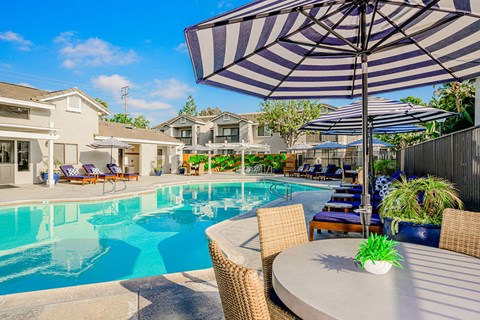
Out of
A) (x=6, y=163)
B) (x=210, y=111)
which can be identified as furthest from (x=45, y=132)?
(x=210, y=111)

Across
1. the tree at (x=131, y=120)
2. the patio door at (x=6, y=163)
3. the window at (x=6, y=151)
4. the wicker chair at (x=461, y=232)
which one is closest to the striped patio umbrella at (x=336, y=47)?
the wicker chair at (x=461, y=232)

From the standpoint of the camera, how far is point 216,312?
111 inches

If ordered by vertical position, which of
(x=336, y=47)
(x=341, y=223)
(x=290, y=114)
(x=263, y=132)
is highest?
(x=290, y=114)

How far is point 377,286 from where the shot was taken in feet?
5.25

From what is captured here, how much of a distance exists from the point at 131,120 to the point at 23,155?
32.1 metres

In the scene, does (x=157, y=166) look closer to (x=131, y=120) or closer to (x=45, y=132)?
(x=45, y=132)

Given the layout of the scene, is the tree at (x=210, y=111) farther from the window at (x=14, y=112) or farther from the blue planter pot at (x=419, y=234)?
the blue planter pot at (x=419, y=234)

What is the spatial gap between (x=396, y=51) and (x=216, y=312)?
12.3 ft

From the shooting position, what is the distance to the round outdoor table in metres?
1.33

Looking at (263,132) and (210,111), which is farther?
(210,111)

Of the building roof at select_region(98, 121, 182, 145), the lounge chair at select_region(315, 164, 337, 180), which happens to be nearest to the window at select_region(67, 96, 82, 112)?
the building roof at select_region(98, 121, 182, 145)

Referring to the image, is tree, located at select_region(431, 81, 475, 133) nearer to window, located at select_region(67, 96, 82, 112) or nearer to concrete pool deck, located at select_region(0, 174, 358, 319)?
concrete pool deck, located at select_region(0, 174, 358, 319)

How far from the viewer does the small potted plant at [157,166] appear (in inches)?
864

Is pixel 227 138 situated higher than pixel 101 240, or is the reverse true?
pixel 227 138
